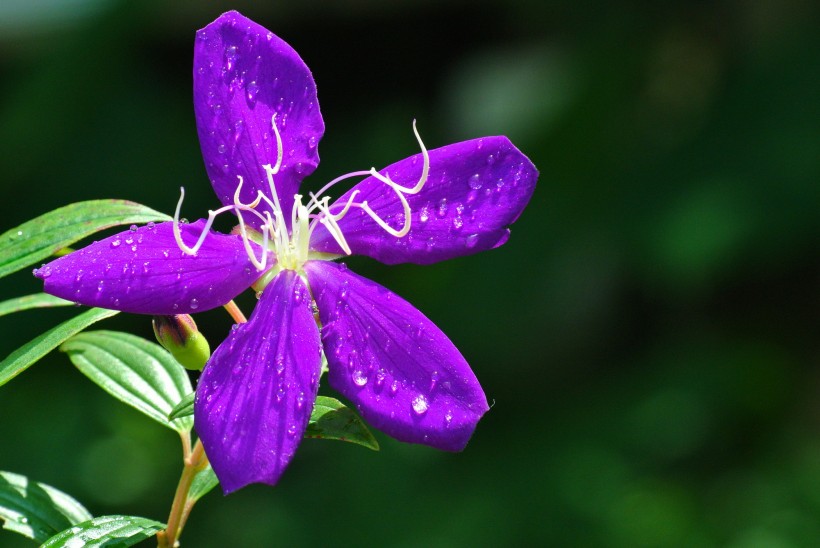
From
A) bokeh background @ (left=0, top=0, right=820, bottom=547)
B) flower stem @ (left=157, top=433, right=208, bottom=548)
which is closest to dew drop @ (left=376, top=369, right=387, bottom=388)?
flower stem @ (left=157, top=433, right=208, bottom=548)

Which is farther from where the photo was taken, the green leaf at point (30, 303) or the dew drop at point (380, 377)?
the green leaf at point (30, 303)

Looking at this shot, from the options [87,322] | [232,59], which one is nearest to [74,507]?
[87,322]

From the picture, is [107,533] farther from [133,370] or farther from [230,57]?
[230,57]

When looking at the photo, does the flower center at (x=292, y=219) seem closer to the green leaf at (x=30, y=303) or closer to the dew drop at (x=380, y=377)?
the dew drop at (x=380, y=377)

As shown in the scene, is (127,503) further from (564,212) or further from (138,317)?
(564,212)

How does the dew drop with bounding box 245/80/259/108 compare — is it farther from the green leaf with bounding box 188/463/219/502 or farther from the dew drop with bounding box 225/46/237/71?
the green leaf with bounding box 188/463/219/502

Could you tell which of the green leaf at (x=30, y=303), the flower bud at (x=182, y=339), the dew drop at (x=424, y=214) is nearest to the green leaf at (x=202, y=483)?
the flower bud at (x=182, y=339)
